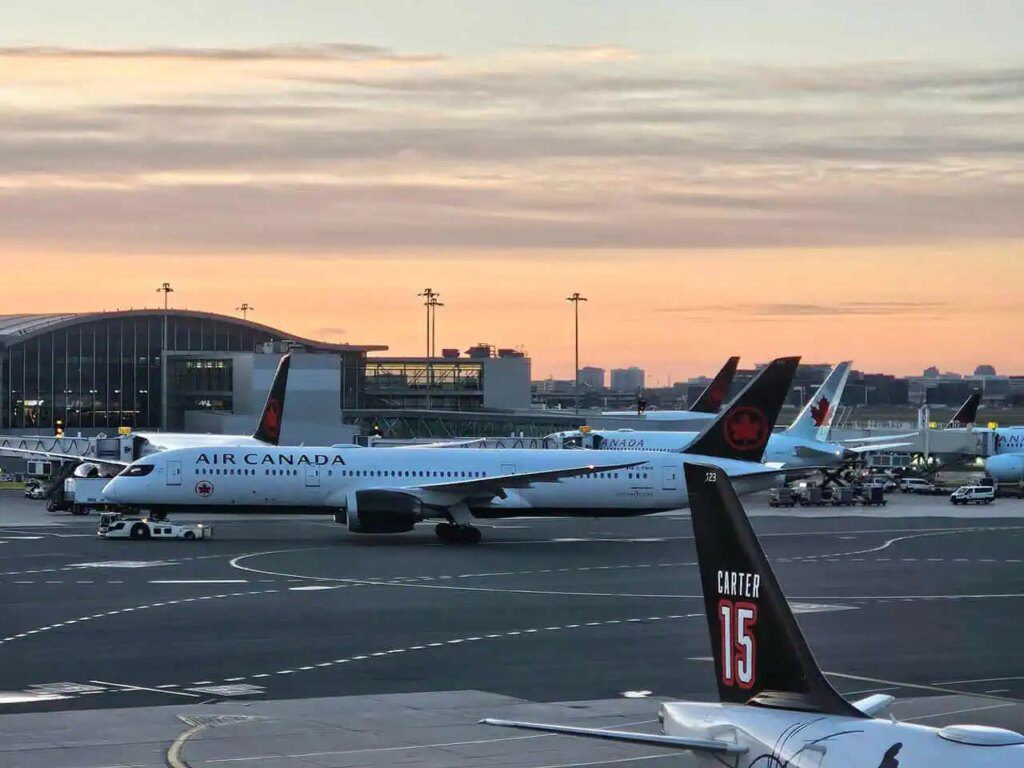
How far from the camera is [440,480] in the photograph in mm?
68000

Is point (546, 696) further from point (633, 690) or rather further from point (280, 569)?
point (280, 569)

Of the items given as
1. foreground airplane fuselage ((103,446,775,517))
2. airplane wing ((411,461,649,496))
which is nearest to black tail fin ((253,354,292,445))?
foreground airplane fuselage ((103,446,775,517))

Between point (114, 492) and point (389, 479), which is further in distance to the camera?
point (389, 479)

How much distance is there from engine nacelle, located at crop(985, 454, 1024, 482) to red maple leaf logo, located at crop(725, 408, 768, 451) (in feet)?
161

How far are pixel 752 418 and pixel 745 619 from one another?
184 ft

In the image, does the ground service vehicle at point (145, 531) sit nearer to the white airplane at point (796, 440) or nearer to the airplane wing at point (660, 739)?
the white airplane at point (796, 440)

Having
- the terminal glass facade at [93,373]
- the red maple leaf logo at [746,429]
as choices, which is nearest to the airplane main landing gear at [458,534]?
the red maple leaf logo at [746,429]

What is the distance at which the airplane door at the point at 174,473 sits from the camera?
66500 millimetres

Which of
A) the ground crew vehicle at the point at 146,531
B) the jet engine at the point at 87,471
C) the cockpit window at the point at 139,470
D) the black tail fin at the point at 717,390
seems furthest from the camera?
the black tail fin at the point at 717,390

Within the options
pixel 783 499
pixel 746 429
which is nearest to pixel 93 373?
pixel 783 499

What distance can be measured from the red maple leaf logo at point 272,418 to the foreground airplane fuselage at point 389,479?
24.9 m

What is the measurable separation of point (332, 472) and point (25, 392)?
85538 millimetres

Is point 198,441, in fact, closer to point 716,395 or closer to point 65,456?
point 65,456

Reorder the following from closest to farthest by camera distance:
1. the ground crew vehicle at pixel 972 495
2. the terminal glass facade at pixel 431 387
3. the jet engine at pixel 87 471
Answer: the jet engine at pixel 87 471 → the ground crew vehicle at pixel 972 495 → the terminal glass facade at pixel 431 387
